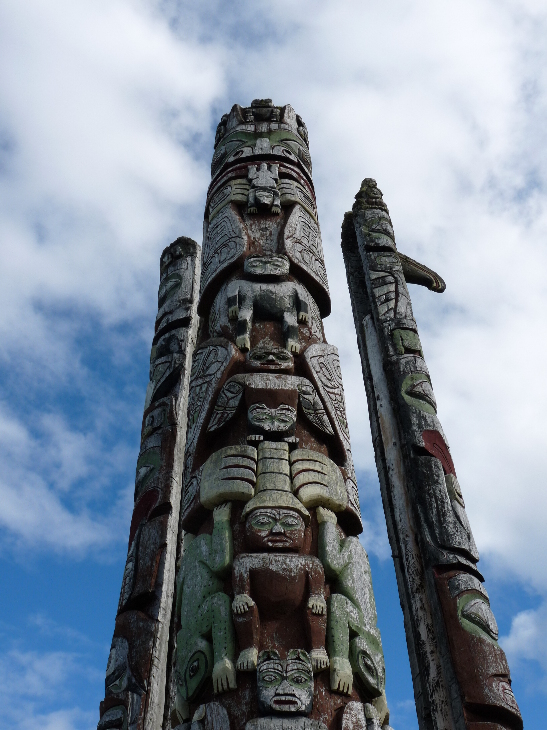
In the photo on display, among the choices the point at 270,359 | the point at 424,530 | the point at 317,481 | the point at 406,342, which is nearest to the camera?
the point at 317,481

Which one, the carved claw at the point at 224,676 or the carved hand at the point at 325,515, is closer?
the carved claw at the point at 224,676

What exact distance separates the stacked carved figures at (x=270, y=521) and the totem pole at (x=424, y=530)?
0.63m

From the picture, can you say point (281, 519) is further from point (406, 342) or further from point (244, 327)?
point (406, 342)

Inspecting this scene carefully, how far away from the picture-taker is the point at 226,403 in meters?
4.40

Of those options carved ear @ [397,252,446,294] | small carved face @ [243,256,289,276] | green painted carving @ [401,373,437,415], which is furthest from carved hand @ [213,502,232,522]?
carved ear @ [397,252,446,294]

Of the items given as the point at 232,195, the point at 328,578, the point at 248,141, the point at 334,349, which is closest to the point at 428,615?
the point at 328,578

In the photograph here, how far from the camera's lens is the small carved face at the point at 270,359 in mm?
4652

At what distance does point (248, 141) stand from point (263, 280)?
260cm

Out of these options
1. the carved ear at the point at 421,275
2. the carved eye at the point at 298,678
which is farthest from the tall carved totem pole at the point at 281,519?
the carved ear at the point at 421,275

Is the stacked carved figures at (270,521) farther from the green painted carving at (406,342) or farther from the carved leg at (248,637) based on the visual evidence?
the green painted carving at (406,342)

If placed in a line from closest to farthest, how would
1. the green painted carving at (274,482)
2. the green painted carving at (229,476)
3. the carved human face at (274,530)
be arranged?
the carved human face at (274,530)
the green painted carving at (274,482)
the green painted carving at (229,476)

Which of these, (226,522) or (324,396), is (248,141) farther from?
(226,522)

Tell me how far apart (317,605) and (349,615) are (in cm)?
18

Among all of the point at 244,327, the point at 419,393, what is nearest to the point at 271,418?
the point at 244,327
